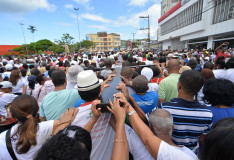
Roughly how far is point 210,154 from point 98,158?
993 millimetres

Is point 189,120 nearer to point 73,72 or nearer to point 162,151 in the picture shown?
point 162,151

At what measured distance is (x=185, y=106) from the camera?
1.38m

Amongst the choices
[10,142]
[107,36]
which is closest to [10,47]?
[107,36]

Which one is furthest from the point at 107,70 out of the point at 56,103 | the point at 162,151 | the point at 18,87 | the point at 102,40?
the point at 102,40

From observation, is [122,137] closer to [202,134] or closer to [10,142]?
[202,134]

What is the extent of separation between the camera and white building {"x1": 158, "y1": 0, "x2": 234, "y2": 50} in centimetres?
1714

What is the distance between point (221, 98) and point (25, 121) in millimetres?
2413

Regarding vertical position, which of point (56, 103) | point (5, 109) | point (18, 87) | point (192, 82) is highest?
point (192, 82)

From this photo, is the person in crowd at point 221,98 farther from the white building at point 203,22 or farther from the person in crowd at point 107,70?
the white building at point 203,22

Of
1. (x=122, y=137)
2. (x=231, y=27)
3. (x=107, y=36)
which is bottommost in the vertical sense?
(x=122, y=137)

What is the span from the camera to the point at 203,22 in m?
21.6

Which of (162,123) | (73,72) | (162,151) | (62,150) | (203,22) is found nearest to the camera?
(62,150)

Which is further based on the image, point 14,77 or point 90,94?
point 14,77

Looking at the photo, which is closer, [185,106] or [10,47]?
[185,106]
